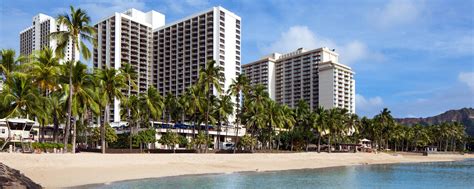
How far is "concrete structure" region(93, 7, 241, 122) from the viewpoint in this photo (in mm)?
138625

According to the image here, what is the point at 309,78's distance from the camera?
18338cm

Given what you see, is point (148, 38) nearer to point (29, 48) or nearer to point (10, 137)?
point (29, 48)

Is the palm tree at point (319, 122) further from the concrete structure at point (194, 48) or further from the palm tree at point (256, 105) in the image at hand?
the concrete structure at point (194, 48)

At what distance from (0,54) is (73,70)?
1176cm

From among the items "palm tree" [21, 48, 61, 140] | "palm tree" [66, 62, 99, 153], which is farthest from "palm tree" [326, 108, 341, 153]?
"palm tree" [21, 48, 61, 140]

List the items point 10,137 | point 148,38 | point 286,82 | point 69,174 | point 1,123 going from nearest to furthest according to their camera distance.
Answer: point 69,174
point 10,137
point 1,123
point 148,38
point 286,82

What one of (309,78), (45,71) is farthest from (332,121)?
(309,78)

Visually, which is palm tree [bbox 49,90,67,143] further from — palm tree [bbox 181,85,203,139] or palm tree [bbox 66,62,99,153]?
palm tree [bbox 181,85,203,139]

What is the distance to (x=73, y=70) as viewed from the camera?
45500mm

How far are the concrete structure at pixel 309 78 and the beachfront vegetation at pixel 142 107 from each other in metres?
35.9

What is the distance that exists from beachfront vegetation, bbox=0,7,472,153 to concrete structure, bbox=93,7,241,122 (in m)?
43.1

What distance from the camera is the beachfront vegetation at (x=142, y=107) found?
4659 centimetres

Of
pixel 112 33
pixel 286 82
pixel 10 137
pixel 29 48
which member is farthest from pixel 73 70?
pixel 286 82

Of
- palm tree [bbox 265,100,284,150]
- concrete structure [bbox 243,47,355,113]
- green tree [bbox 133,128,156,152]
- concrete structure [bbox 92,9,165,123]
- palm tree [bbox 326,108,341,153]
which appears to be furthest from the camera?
concrete structure [bbox 243,47,355,113]
